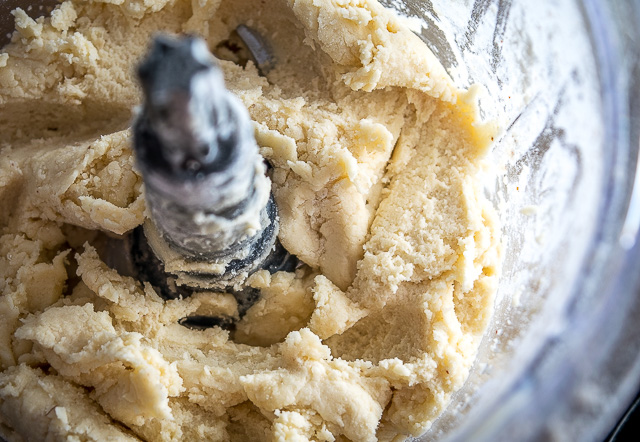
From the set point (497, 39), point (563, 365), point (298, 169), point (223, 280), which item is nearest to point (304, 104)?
point (298, 169)

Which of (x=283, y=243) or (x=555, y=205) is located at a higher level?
(x=555, y=205)

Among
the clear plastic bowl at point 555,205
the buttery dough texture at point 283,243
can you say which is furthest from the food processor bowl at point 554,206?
the buttery dough texture at point 283,243

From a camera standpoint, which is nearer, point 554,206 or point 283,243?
point 283,243

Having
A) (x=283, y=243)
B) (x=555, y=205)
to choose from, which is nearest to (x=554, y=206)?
(x=555, y=205)

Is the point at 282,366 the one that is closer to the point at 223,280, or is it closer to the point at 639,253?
the point at 223,280

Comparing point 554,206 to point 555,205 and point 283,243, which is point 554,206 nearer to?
point 555,205

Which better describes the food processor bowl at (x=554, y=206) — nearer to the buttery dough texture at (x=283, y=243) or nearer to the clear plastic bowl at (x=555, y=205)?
Answer: the clear plastic bowl at (x=555, y=205)
